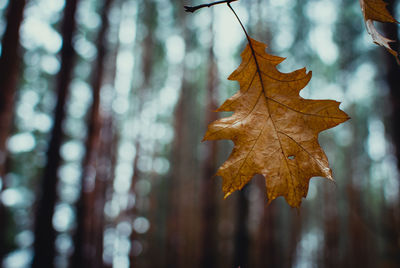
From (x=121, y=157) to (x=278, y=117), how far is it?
14.3 metres

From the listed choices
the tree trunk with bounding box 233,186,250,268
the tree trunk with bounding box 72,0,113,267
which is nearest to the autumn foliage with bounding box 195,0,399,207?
the tree trunk with bounding box 233,186,250,268

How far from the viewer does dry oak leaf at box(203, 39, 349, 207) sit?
0.63m

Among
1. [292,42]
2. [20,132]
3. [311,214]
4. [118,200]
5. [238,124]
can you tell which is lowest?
[311,214]

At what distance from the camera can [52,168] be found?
3777 millimetres

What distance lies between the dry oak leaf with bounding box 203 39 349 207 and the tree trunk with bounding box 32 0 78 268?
3907 millimetres

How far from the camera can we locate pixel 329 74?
13586 millimetres

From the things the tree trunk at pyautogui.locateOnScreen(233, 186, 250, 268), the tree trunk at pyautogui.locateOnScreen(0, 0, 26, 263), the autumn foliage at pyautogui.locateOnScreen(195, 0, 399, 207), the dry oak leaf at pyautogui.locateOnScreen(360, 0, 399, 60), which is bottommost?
the tree trunk at pyautogui.locateOnScreen(233, 186, 250, 268)

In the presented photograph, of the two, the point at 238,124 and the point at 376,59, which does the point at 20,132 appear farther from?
the point at 376,59

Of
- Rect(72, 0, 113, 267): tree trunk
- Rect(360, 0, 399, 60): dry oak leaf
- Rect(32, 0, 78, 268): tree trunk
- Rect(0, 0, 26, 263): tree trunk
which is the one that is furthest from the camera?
Rect(72, 0, 113, 267): tree trunk

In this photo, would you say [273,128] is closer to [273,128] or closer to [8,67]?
[273,128]

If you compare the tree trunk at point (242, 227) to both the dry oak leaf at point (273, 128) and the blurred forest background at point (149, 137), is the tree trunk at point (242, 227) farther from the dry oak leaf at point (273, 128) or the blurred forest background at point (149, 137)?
the dry oak leaf at point (273, 128)

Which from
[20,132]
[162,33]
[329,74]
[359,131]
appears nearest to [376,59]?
[329,74]

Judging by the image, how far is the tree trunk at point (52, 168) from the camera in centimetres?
359

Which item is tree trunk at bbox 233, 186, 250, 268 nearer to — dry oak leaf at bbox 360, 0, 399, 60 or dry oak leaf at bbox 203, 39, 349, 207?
dry oak leaf at bbox 203, 39, 349, 207
